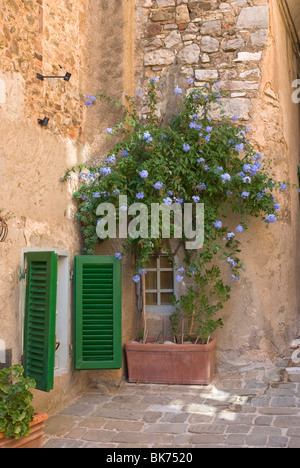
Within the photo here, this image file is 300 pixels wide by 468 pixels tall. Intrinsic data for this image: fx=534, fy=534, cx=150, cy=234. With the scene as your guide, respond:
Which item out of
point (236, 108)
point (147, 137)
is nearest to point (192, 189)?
point (147, 137)

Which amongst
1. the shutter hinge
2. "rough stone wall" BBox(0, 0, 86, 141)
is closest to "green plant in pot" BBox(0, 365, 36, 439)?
the shutter hinge

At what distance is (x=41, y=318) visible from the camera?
4473mm

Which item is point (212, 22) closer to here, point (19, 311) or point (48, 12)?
point (48, 12)

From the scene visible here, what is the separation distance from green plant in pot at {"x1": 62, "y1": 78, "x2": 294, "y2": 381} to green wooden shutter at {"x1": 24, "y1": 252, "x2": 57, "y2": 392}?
1263 millimetres

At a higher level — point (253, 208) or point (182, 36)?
point (182, 36)

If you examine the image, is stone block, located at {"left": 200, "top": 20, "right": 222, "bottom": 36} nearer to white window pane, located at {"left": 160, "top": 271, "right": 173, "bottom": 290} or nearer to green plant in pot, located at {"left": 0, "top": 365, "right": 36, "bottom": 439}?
white window pane, located at {"left": 160, "top": 271, "right": 173, "bottom": 290}

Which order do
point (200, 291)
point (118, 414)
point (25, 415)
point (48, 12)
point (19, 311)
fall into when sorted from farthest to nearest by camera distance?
point (200, 291) < point (48, 12) < point (118, 414) < point (19, 311) < point (25, 415)

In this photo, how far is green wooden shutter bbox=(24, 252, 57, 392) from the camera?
173 inches

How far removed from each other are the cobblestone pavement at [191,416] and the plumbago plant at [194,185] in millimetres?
703

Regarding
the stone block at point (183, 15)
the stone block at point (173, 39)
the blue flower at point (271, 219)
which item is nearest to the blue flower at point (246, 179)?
the blue flower at point (271, 219)

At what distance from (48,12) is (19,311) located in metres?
2.95

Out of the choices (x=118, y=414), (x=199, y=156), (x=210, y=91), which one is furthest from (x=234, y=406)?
(x=210, y=91)

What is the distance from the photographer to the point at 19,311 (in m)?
4.54

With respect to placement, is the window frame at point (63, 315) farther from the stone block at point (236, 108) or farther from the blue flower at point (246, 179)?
the stone block at point (236, 108)
